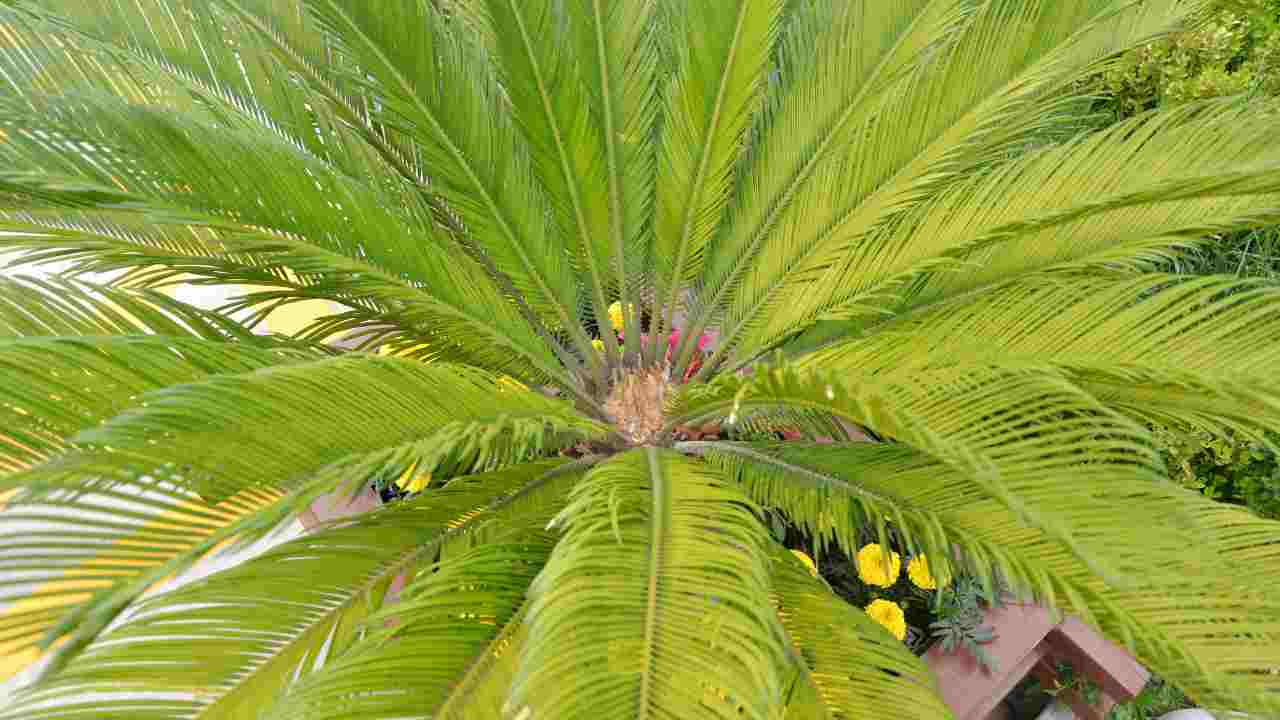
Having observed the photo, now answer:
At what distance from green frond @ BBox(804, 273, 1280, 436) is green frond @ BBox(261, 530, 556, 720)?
0.54 m

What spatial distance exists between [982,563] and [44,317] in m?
1.35

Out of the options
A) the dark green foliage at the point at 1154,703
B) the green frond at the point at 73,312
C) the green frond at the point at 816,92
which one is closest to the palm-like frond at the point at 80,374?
the green frond at the point at 73,312

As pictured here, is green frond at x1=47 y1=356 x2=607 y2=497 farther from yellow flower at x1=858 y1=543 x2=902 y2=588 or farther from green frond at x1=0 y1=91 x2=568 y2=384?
yellow flower at x1=858 y1=543 x2=902 y2=588

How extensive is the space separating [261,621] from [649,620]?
20.7 inches

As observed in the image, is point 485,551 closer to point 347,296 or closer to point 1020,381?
point 347,296

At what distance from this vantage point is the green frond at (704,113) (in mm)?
1431

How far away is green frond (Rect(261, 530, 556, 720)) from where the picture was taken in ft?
2.93

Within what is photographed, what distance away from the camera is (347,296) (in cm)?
141

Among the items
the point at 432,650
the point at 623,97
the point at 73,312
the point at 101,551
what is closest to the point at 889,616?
the point at 432,650

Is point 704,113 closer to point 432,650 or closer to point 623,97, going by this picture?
point 623,97

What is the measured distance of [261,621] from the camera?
99 centimetres

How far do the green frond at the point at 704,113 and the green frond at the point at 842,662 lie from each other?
77 centimetres

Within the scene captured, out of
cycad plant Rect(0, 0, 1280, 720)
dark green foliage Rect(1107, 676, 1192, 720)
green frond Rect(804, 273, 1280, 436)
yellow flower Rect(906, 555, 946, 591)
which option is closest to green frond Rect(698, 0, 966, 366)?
cycad plant Rect(0, 0, 1280, 720)

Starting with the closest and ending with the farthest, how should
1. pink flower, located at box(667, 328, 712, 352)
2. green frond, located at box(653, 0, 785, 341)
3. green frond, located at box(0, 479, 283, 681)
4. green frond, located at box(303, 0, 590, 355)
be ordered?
1. green frond, located at box(0, 479, 283, 681)
2. green frond, located at box(303, 0, 590, 355)
3. green frond, located at box(653, 0, 785, 341)
4. pink flower, located at box(667, 328, 712, 352)
